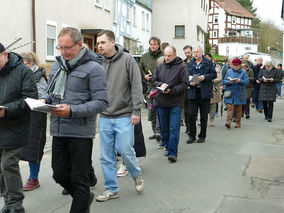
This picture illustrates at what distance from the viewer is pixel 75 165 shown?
148 inches

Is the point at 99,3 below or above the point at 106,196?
above

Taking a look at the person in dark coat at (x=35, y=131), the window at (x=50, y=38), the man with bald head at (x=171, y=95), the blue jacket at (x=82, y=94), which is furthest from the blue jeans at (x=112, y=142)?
the window at (x=50, y=38)

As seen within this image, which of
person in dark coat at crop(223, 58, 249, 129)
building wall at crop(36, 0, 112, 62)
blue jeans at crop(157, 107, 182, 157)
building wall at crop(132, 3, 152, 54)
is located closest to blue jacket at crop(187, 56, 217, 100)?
blue jeans at crop(157, 107, 182, 157)

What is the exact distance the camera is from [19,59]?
165 inches

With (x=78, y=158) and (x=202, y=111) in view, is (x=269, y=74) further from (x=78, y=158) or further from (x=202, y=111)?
(x=78, y=158)

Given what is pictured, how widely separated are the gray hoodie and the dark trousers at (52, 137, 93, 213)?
1.08m

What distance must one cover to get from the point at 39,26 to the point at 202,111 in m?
9.89

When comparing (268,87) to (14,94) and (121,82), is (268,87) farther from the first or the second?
(14,94)

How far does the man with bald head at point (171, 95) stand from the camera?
22.1 ft

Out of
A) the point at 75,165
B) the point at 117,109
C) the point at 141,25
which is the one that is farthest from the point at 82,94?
the point at 141,25

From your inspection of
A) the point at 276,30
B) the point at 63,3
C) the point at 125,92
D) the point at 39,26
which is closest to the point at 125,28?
the point at 63,3

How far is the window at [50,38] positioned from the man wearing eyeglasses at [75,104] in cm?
1382

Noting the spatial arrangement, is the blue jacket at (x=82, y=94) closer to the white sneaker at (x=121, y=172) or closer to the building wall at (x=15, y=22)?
the white sneaker at (x=121, y=172)

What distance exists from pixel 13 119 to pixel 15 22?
1157 cm
